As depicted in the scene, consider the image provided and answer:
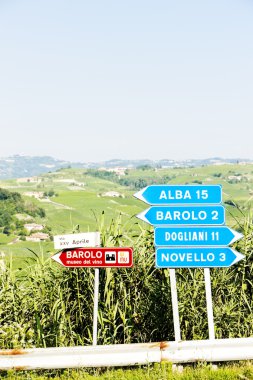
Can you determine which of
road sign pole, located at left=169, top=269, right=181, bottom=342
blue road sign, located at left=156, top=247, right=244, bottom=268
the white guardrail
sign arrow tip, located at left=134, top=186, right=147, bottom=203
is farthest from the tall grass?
sign arrow tip, located at left=134, top=186, right=147, bottom=203

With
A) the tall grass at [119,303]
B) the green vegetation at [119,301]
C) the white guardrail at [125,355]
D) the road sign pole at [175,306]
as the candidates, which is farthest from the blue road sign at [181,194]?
the white guardrail at [125,355]

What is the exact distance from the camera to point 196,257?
218 inches

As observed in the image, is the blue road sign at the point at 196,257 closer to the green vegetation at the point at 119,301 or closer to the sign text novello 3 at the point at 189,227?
the sign text novello 3 at the point at 189,227

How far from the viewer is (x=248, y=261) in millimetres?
6375

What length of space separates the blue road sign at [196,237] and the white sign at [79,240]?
26.3 inches

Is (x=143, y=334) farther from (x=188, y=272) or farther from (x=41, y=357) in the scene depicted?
(x=41, y=357)

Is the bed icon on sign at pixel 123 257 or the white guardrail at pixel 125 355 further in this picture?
the bed icon on sign at pixel 123 257

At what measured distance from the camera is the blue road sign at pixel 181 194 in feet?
18.5

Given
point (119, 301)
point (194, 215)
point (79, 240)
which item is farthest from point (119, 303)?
→ point (194, 215)

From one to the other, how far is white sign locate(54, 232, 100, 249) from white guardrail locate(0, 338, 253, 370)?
108 cm

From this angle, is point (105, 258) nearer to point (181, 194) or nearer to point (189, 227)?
point (189, 227)

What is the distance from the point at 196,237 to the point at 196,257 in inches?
8.4

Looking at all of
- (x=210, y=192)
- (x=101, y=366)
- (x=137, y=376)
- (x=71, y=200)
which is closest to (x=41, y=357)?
(x=101, y=366)

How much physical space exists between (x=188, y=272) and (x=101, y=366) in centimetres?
164
